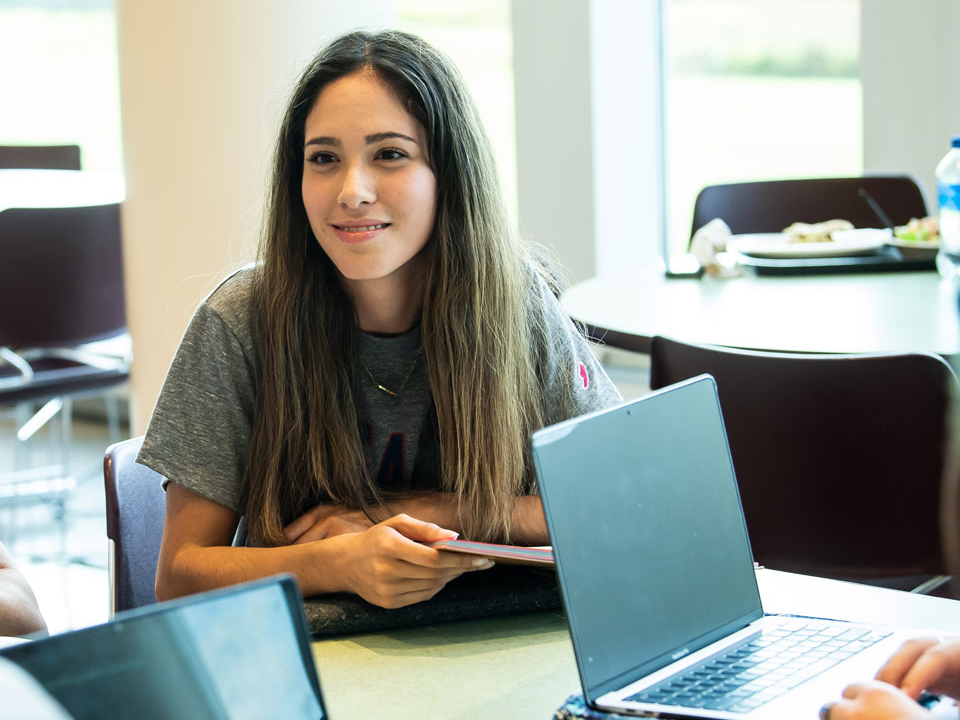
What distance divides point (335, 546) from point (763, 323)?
96 centimetres

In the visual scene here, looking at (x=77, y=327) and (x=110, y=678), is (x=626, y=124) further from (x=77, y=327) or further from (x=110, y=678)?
(x=110, y=678)

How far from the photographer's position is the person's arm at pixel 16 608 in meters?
1.20

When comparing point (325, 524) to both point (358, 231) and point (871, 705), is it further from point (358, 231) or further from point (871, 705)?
point (871, 705)

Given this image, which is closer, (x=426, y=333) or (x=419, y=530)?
(x=419, y=530)

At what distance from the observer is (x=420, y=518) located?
4.48 feet

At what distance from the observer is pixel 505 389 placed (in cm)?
143

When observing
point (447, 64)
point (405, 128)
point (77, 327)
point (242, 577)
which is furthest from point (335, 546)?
point (77, 327)

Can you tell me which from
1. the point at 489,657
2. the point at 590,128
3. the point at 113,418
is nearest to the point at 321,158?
the point at 489,657

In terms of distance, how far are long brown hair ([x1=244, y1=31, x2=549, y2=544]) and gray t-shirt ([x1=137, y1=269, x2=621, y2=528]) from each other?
0.02 metres

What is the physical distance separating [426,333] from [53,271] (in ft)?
8.18

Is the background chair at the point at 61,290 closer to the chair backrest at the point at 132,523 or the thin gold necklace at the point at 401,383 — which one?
the chair backrest at the point at 132,523

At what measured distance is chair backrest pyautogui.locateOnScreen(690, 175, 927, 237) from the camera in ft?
9.73

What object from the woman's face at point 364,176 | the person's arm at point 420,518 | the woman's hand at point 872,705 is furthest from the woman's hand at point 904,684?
the woman's face at point 364,176

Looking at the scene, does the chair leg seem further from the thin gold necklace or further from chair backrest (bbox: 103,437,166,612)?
the thin gold necklace
